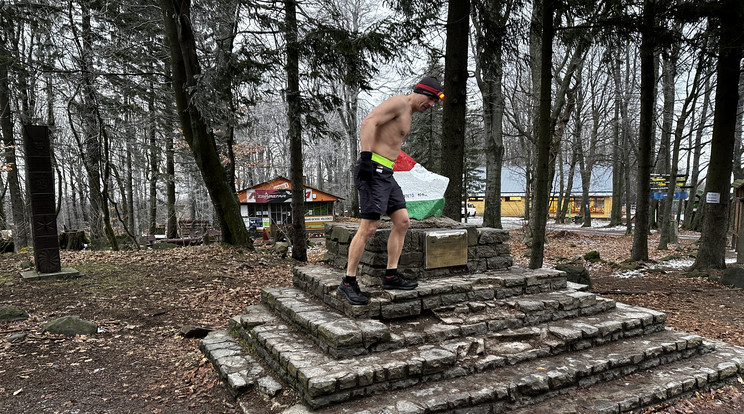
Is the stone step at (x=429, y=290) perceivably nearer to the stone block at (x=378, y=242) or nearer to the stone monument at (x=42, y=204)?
the stone block at (x=378, y=242)

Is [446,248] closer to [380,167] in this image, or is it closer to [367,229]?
[367,229]

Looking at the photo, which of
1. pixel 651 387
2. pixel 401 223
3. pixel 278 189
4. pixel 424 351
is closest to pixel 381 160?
pixel 401 223

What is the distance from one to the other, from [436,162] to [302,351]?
18228 mm

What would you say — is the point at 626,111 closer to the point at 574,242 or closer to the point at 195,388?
the point at 574,242

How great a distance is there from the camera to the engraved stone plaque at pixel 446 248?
179 inches

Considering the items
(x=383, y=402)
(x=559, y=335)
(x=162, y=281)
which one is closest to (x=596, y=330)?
(x=559, y=335)

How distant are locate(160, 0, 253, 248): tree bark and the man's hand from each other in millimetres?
5587

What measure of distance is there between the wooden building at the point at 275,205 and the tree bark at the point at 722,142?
1806cm

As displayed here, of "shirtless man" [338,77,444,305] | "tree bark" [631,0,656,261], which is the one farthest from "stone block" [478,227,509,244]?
"tree bark" [631,0,656,261]

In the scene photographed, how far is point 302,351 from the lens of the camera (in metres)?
3.45

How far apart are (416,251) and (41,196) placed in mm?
6645

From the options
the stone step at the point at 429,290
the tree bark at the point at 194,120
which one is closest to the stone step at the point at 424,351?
the stone step at the point at 429,290

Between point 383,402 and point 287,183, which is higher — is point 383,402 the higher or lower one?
the lower one

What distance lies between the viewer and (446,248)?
4641 millimetres
